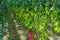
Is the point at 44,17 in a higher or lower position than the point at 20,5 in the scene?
lower

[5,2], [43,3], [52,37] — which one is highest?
[5,2]

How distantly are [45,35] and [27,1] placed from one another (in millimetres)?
477

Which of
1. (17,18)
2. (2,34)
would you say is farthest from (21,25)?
(2,34)

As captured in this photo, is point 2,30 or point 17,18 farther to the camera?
point 17,18

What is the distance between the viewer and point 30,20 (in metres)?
2.38

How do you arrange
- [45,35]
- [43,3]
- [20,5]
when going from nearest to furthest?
[45,35], [43,3], [20,5]

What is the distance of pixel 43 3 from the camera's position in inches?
93.0

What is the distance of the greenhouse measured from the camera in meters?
2.24

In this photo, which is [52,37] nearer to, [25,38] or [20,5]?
[25,38]

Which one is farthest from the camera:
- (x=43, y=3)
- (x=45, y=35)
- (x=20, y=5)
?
(x=20, y=5)

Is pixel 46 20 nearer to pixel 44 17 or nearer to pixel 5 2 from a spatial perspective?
pixel 44 17

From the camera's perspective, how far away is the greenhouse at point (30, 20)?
88.2 inches

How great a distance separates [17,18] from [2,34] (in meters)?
0.33

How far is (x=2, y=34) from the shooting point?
2.27 meters
